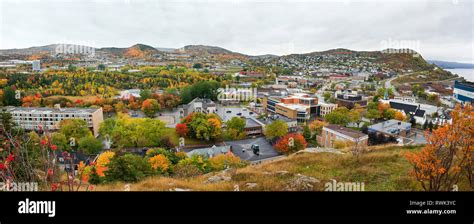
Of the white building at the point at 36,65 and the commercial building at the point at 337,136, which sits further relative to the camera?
the white building at the point at 36,65

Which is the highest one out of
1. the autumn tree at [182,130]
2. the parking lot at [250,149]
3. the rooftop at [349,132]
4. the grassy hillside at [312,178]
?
the grassy hillside at [312,178]

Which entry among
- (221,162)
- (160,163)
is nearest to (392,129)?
(221,162)

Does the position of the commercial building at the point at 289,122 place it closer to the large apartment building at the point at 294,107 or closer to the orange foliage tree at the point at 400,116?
the large apartment building at the point at 294,107

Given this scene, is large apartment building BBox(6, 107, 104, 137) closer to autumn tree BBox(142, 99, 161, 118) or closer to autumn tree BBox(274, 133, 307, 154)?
autumn tree BBox(142, 99, 161, 118)

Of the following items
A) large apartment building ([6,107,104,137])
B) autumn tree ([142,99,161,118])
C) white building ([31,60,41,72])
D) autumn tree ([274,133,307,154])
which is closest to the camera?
large apartment building ([6,107,104,137])

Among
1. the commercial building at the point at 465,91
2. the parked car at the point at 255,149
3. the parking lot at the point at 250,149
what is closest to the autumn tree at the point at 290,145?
the parking lot at the point at 250,149

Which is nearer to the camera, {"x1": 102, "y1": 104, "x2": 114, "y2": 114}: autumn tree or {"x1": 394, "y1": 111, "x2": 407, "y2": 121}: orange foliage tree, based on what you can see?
{"x1": 102, "y1": 104, "x2": 114, "y2": 114}: autumn tree

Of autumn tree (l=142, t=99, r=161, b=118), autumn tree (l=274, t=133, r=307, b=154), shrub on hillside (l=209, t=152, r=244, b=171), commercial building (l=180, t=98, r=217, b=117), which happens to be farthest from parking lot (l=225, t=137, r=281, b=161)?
autumn tree (l=142, t=99, r=161, b=118)

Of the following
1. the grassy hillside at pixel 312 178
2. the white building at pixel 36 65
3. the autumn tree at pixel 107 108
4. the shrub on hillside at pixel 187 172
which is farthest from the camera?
the autumn tree at pixel 107 108
